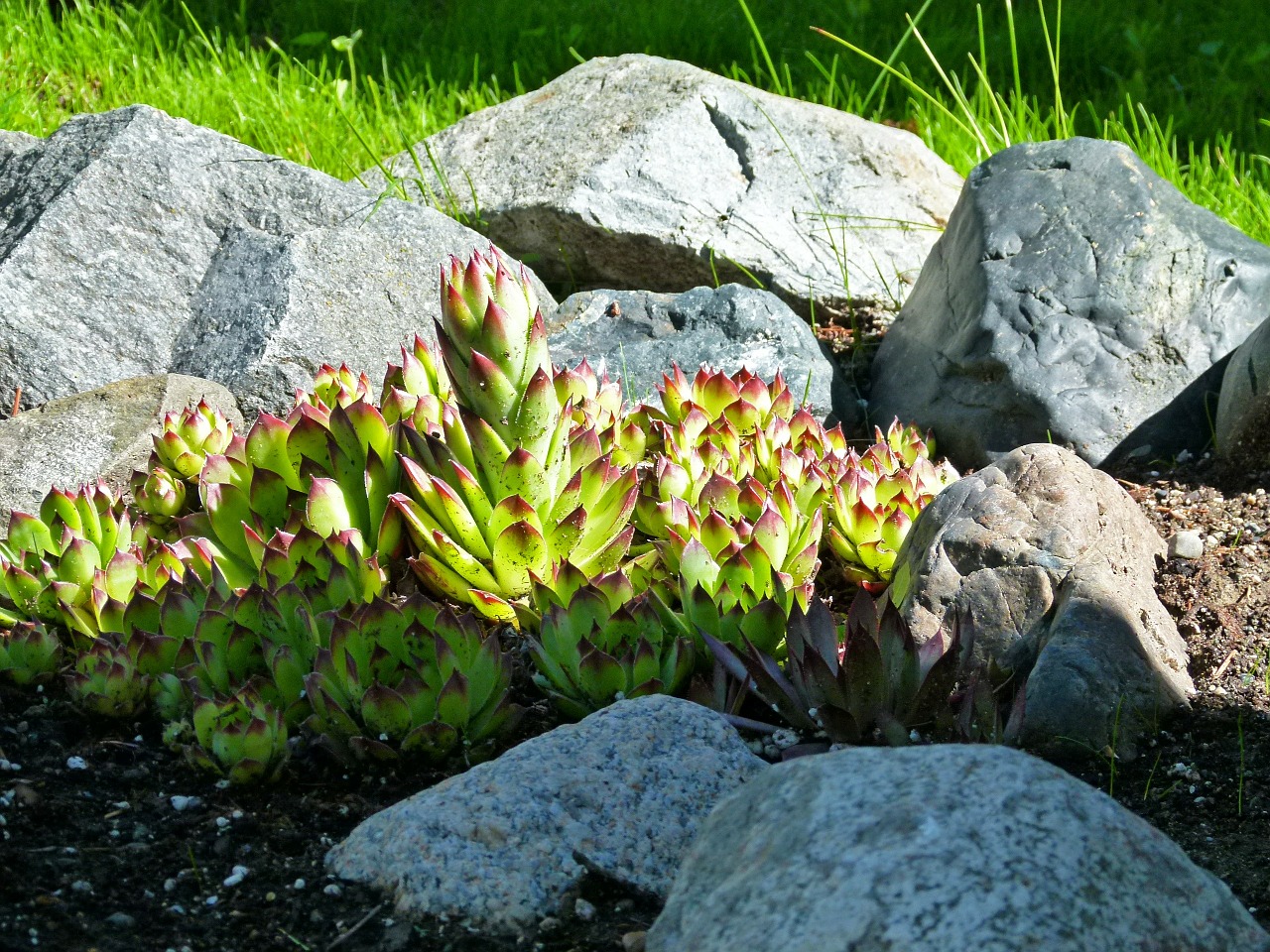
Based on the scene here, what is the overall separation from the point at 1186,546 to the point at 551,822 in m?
2.06

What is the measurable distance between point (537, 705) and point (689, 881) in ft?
3.63

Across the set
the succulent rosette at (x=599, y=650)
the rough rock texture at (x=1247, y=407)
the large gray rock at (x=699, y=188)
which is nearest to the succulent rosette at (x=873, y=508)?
the succulent rosette at (x=599, y=650)

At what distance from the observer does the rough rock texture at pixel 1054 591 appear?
2596 mm

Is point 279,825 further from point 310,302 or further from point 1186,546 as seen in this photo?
point 1186,546

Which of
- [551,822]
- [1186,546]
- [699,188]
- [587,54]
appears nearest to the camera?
[551,822]

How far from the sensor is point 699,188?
5016mm

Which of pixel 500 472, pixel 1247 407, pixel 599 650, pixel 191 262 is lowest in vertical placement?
pixel 1247 407

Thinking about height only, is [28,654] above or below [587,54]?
below

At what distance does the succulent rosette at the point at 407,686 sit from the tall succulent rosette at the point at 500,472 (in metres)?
0.38

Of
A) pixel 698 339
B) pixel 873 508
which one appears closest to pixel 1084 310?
pixel 873 508

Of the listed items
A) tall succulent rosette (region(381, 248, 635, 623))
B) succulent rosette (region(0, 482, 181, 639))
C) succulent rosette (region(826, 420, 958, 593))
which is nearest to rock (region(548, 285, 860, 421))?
succulent rosette (region(826, 420, 958, 593))

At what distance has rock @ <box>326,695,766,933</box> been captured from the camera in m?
2.08

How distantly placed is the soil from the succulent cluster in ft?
0.31

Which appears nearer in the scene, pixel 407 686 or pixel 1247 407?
pixel 407 686
